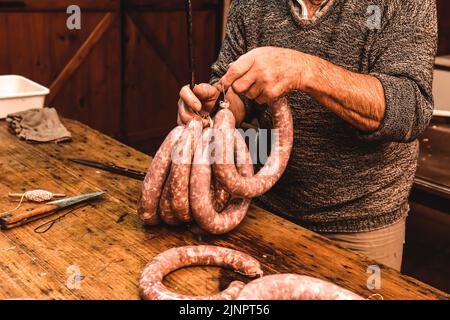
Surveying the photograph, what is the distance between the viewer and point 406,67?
5.73 feet

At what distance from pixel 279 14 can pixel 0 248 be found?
138 centimetres

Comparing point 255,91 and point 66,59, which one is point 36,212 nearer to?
point 255,91

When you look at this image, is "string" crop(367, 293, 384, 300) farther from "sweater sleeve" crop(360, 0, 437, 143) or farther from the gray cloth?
the gray cloth

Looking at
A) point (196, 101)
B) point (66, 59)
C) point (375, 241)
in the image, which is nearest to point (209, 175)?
point (196, 101)

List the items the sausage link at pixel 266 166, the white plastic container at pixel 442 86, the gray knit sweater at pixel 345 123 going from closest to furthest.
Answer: the sausage link at pixel 266 166 → the gray knit sweater at pixel 345 123 → the white plastic container at pixel 442 86

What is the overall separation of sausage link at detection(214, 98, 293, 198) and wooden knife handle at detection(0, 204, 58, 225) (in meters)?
0.65

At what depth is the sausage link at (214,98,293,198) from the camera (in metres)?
1.56

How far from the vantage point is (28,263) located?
1522 millimetres

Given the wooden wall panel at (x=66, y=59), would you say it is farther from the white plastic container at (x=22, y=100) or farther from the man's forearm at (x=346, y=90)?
the man's forearm at (x=346, y=90)

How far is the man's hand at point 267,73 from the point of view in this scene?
1.58 meters

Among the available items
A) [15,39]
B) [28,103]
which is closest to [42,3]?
[15,39]

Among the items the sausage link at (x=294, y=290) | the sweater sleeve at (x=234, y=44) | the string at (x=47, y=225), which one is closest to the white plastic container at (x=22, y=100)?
the sweater sleeve at (x=234, y=44)

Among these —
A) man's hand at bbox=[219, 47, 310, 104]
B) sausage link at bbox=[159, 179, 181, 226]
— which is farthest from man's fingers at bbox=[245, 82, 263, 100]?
sausage link at bbox=[159, 179, 181, 226]
